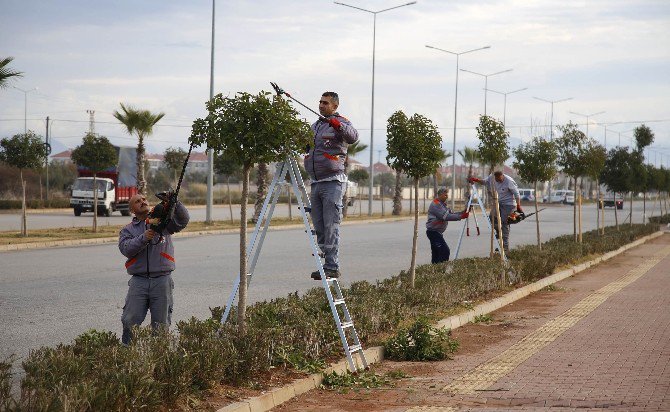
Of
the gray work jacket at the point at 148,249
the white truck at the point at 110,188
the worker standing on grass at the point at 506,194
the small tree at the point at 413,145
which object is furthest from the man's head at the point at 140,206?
the white truck at the point at 110,188

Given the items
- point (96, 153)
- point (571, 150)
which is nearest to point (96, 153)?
point (96, 153)

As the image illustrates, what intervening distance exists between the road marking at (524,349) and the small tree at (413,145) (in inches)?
82.1

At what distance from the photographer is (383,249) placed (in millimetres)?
Answer: 26297

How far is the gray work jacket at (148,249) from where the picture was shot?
8.05m

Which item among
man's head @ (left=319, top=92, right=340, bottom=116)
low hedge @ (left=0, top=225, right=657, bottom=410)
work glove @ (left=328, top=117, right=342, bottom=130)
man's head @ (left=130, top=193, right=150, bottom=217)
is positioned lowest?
low hedge @ (left=0, top=225, right=657, bottom=410)

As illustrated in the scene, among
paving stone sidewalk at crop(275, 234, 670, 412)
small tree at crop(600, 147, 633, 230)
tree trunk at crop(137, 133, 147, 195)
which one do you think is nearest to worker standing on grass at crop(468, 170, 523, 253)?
paving stone sidewalk at crop(275, 234, 670, 412)

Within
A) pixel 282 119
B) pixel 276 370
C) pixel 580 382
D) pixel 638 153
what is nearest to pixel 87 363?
pixel 276 370

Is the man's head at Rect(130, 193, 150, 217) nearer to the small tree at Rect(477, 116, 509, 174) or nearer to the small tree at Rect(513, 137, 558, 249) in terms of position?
the small tree at Rect(477, 116, 509, 174)

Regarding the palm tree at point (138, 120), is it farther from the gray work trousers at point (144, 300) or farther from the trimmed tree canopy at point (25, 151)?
the gray work trousers at point (144, 300)

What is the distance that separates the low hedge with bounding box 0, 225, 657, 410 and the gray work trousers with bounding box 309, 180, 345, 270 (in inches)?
22.9

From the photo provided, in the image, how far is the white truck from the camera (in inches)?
1747

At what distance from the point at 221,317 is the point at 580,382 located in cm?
319

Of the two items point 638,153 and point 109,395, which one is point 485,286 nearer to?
point 109,395

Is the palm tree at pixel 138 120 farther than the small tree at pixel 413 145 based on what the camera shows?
Yes
